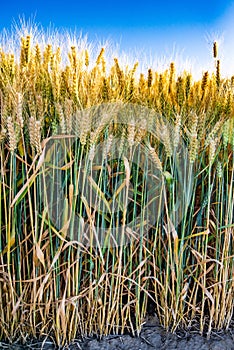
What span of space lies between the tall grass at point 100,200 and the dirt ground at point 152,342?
3 centimetres

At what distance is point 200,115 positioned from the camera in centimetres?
164

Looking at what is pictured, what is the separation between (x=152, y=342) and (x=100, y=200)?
573 mm

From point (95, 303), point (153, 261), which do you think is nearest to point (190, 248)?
point (153, 261)

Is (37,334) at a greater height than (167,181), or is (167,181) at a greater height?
(167,181)

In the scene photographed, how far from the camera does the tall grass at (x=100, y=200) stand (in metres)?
1.47

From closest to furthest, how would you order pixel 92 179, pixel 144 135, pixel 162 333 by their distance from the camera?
pixel 92 179
pixel 144 135
pixel 162 333

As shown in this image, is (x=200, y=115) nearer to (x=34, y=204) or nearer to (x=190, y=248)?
(x=190, y=248)

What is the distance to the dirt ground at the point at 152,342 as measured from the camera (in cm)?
156

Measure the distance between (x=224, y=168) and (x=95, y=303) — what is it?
73 cm

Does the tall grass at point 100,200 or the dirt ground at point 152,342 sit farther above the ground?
the tall grass at point 100,200

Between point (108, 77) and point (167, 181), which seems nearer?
point (167, 181)

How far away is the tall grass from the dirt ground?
34mm

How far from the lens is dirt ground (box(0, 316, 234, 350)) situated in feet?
5.13

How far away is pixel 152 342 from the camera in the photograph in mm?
1638
